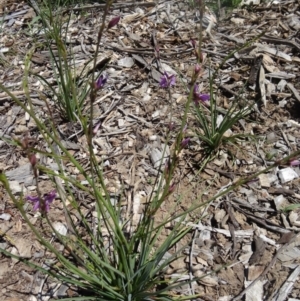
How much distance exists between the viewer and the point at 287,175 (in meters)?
2.32

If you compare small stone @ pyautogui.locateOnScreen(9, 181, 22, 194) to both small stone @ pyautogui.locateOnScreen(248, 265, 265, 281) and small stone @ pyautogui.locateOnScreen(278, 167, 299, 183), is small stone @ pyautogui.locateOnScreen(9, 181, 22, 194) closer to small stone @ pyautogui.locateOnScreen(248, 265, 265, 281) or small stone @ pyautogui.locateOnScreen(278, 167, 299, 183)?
small stone @ pyautogui.locateOnScreen(248, 265, 265, 281)

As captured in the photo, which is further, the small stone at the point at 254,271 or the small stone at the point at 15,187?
the small stone at the point at 15,187

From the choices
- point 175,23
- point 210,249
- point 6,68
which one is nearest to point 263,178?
point 210,249

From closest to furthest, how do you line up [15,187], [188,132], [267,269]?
[267,269] → [15,187] → [188,132]

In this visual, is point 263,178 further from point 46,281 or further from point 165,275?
point 46,281

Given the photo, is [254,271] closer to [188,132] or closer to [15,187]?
[188,132]

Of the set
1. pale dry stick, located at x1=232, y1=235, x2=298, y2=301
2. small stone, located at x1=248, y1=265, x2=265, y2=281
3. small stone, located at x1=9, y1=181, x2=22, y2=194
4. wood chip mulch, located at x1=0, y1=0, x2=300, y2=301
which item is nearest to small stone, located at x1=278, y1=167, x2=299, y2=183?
wood chip mulch, located at x1=0, y1=0, x2=300, y2=301

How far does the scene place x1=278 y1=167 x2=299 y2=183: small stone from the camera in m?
2.31

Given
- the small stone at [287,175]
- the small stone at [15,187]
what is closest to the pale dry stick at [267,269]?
the small stone at [287,175]

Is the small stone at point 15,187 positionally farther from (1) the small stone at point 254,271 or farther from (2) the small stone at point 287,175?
(2) the small stone at point 287,175

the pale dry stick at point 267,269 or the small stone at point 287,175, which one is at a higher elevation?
the small stone at point 287,175

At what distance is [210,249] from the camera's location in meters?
2.07

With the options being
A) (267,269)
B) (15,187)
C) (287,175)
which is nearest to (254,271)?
(267,269)

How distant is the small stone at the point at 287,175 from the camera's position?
231 centimetres
